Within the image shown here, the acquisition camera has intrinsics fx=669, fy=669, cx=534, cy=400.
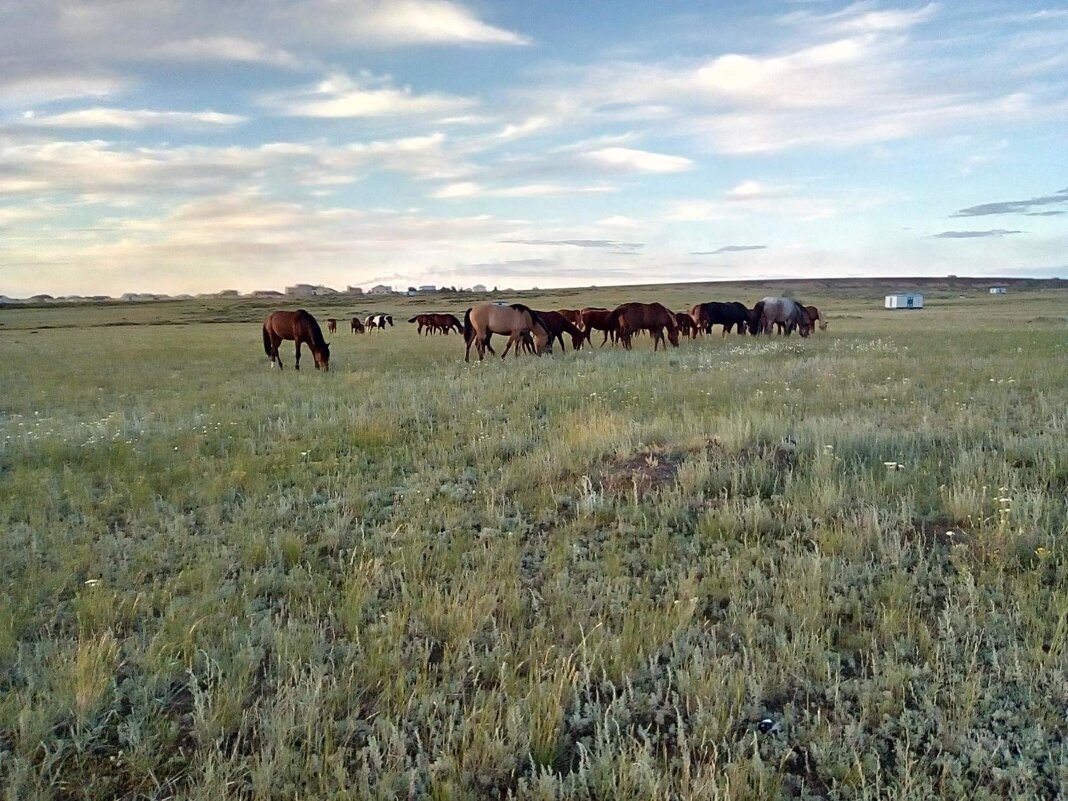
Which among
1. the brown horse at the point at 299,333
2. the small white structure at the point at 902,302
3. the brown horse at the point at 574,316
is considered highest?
the small white structure at the point at 902,302

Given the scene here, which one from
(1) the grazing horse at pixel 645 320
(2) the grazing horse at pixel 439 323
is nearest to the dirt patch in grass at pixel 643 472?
(1) the grazing horse at pixel 645 320

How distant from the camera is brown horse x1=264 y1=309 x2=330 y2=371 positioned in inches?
758

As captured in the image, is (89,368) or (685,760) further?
(89,368)

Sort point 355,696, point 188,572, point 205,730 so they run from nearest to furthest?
point 205,730 < point 355,696 < point 188,572

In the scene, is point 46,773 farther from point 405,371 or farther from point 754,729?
point 405,371

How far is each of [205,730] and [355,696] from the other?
2.12 ft

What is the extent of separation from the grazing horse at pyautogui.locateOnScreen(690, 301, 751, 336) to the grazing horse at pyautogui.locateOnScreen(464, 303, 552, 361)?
1002cm

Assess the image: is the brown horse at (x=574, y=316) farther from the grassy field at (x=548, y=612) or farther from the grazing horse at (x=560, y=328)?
the grassy field at (x=548, y=612)

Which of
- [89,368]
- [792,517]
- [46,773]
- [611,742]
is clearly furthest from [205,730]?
[89,368]

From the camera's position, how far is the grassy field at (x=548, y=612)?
2723 mm

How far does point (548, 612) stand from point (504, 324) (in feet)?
61.2

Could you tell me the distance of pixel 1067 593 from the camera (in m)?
3.75

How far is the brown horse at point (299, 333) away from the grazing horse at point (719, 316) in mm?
16910

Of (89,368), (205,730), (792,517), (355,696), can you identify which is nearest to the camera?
(205,730)
